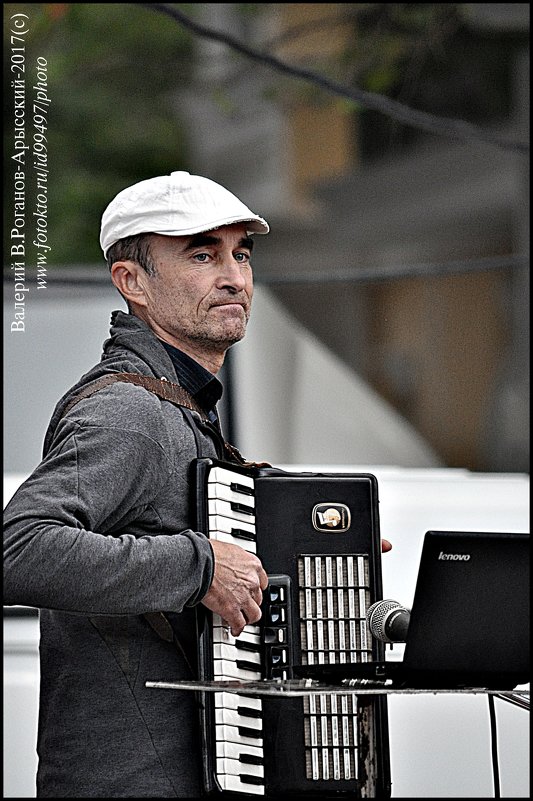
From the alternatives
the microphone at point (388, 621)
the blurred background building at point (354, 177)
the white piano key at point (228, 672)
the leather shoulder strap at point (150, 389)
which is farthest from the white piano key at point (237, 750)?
the blurred background building at point (354, 177)

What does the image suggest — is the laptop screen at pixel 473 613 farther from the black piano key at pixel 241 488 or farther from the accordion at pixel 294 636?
the black piano key at pixel 241 488

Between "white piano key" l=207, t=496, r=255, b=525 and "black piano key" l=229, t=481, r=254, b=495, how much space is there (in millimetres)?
31

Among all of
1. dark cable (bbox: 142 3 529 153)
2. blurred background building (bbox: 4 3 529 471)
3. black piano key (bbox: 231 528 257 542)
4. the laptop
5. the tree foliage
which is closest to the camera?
the laptop

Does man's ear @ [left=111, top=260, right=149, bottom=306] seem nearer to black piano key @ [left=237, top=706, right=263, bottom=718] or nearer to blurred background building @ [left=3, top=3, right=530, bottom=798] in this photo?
black piano key @ [left=237, top=706, right=263, bottom=718]

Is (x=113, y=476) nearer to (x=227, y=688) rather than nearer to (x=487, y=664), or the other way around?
(x=227, y=688)

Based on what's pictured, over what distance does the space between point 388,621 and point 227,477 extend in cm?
37

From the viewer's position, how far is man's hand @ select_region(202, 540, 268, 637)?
2.21 m

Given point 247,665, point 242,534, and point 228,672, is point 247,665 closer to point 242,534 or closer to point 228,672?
point 228,672

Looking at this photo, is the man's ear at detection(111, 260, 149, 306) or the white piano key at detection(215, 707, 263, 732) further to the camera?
the man's ear at detection(111, 260, 149, 306)

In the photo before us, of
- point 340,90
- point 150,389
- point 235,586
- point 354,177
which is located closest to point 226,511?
point 235,586

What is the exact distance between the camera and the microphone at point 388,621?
2.21 m

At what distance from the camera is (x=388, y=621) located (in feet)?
7.36

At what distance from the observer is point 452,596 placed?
1969 mm

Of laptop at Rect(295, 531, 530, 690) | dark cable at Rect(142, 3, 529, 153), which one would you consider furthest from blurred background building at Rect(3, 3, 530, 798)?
laptop at Rect(295, 531, 530, 690)
